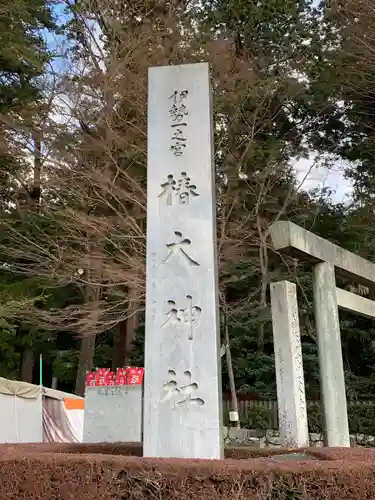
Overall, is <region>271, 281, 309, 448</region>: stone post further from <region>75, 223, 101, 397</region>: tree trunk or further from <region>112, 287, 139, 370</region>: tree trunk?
<region>112, 287, 139, 370</region>: tree trunk

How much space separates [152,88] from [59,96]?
908 centimetres

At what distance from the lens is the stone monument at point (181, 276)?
412cm

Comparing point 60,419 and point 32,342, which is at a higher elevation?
point 32,342

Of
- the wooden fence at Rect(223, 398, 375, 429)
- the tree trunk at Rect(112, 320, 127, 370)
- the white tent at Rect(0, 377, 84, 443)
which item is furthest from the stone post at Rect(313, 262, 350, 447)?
the tree trunk at Rect(112, 320, 127, 370)

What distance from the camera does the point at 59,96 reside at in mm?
13398

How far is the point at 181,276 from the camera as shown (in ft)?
14.6

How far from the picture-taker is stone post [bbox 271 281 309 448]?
761cm

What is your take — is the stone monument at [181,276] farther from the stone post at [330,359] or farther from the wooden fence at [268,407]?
the wooden fence at [268,407]

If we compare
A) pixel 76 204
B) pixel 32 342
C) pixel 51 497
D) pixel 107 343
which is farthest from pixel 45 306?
pixel 51 497

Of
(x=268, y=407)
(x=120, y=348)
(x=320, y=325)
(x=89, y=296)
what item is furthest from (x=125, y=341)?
(x=320, y=325)

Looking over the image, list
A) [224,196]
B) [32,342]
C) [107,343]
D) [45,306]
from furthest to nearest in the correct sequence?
[107,343] < [32,342] < [45,306] < [224,196]

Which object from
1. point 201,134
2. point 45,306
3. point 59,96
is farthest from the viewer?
point 45,306

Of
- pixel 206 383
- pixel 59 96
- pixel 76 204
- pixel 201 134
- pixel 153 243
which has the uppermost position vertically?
pixel 59 96

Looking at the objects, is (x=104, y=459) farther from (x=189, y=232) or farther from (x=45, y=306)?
(x=45, y=306)
